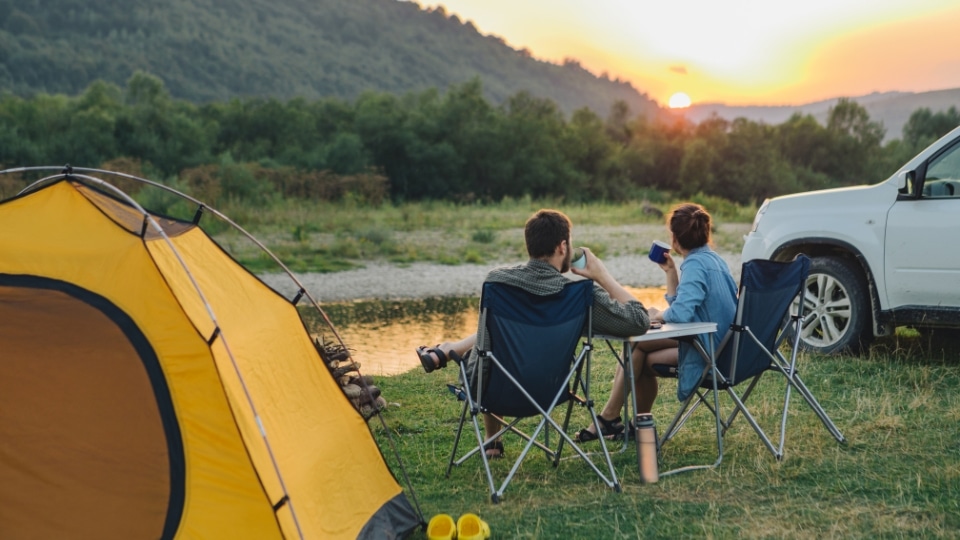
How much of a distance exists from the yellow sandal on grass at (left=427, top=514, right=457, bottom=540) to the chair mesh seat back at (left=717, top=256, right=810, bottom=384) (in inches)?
69.8

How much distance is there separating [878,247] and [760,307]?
9.41 ft

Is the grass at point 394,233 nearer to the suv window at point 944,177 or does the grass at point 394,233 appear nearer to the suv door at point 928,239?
the suv door at point 928,239

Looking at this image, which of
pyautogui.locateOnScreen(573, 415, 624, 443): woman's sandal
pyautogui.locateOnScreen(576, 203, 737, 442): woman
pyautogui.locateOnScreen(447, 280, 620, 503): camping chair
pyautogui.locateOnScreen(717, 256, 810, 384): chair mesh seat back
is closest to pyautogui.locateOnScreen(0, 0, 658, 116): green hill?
pyautogui.locateOnScreen(573, 415, 624, 443): woman's sandal

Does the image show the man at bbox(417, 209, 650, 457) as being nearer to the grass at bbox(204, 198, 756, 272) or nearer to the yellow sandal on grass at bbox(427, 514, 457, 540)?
the yellow sandal on grass at bbox(427, 514, 457, 540)

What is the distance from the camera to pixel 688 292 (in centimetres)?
513

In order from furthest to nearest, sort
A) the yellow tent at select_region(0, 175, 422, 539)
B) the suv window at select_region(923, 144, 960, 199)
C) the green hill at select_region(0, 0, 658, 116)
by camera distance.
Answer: the green hill at select_region(0, 0, 658, 116), the suv window at select_region(923, 144, 960, 199), the yellow tent at select_region(0, 175, 422, 539)

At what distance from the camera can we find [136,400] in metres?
3.90

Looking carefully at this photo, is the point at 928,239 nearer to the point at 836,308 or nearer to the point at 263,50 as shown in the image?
the point at 836,308

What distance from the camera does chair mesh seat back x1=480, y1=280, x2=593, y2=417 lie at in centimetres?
468

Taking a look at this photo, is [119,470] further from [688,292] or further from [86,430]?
[688,292]

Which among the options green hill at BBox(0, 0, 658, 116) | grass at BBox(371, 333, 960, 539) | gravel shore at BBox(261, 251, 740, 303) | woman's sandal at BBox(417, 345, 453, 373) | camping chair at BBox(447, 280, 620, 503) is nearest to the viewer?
grass at BBox(371, 333, 960, 539)

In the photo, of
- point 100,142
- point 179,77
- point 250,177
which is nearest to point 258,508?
point 250,177

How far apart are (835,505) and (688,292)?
124cm

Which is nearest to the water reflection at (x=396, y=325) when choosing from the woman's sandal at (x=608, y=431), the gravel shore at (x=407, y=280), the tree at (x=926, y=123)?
the gravel shore at (x=407, y=280)
